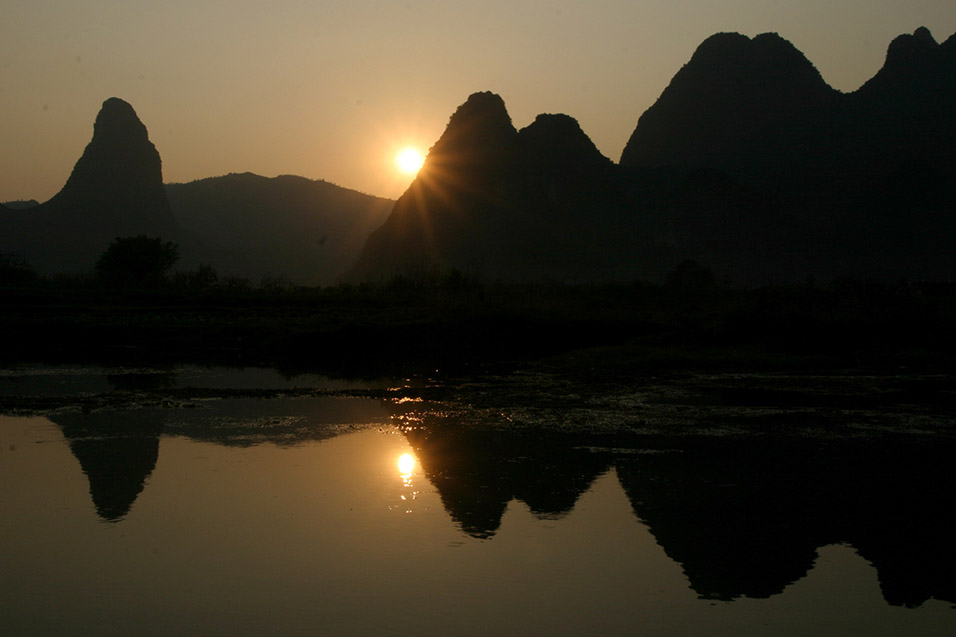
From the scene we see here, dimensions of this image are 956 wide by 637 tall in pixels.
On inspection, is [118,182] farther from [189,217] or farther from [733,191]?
[733,191]

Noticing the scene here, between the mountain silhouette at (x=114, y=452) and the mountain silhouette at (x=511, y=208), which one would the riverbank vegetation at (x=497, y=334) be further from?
the mountain silhouette at (x=511, y=208)

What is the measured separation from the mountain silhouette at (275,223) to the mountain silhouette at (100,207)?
8.27 meters

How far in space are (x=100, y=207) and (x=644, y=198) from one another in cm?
8420

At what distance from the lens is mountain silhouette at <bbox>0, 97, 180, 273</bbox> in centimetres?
12100

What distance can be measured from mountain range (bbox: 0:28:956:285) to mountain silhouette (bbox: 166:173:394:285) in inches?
19.2

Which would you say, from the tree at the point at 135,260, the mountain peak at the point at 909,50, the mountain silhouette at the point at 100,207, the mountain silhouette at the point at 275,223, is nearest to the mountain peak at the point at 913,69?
the mountain peak at the point at 909,50

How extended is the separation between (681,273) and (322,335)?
134 feet

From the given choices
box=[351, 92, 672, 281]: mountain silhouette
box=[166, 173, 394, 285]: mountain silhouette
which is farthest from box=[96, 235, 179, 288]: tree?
box=[166, 173, 394, 285]: mountain silhouette

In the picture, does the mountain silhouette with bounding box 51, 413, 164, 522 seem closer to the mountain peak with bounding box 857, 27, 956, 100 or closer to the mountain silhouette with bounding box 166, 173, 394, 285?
the mountain silhouette with bounding box 166, 173, 394, 285

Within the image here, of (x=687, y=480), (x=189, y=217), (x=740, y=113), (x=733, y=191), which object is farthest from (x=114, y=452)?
(x=189, y=217)

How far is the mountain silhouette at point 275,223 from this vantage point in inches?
5310

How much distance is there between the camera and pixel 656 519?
8445mm

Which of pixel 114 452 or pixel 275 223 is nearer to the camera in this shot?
pixel 114 452

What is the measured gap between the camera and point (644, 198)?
418ft
